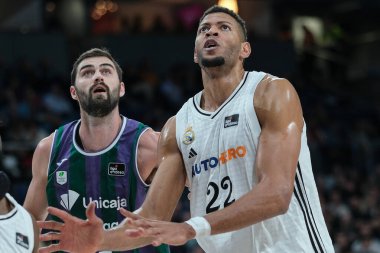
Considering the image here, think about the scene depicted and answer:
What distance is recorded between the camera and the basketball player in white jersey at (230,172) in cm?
495

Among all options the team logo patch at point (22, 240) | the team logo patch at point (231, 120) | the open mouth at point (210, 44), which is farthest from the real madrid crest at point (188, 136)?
the team logo patch at point (22, 240)

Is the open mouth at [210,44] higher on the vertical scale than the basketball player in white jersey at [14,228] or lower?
higher

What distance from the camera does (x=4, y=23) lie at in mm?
23266

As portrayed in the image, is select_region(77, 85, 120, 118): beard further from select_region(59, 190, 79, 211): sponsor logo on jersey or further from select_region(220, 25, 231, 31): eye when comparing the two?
select_region(220, 25, 231, 31): eye

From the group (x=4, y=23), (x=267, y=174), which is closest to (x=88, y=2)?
(x=4, y=23)

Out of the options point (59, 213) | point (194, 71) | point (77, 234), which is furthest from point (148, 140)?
point (194, 71)

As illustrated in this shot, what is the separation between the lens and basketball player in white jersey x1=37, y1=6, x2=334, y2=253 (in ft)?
16.2

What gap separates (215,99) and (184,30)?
59.9ft

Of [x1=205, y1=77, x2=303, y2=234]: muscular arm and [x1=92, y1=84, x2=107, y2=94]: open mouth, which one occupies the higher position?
[x1=92, y1=84, x2=107, y2=94]: open mouth

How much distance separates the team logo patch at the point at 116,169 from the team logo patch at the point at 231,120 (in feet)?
4.53

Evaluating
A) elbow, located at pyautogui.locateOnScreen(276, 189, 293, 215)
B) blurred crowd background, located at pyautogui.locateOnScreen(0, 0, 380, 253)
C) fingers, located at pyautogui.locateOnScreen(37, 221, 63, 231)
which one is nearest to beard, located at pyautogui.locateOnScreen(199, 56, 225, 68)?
elbow, located at pyautogui.locateOnScreen(276, 189, 293, 215)

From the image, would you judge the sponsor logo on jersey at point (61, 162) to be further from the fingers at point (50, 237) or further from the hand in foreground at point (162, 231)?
the hand in foreground at point (162, 231)

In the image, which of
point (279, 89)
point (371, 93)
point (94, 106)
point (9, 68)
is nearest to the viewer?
point (279, 89)

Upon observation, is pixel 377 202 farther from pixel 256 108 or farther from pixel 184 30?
pixel 256 108
